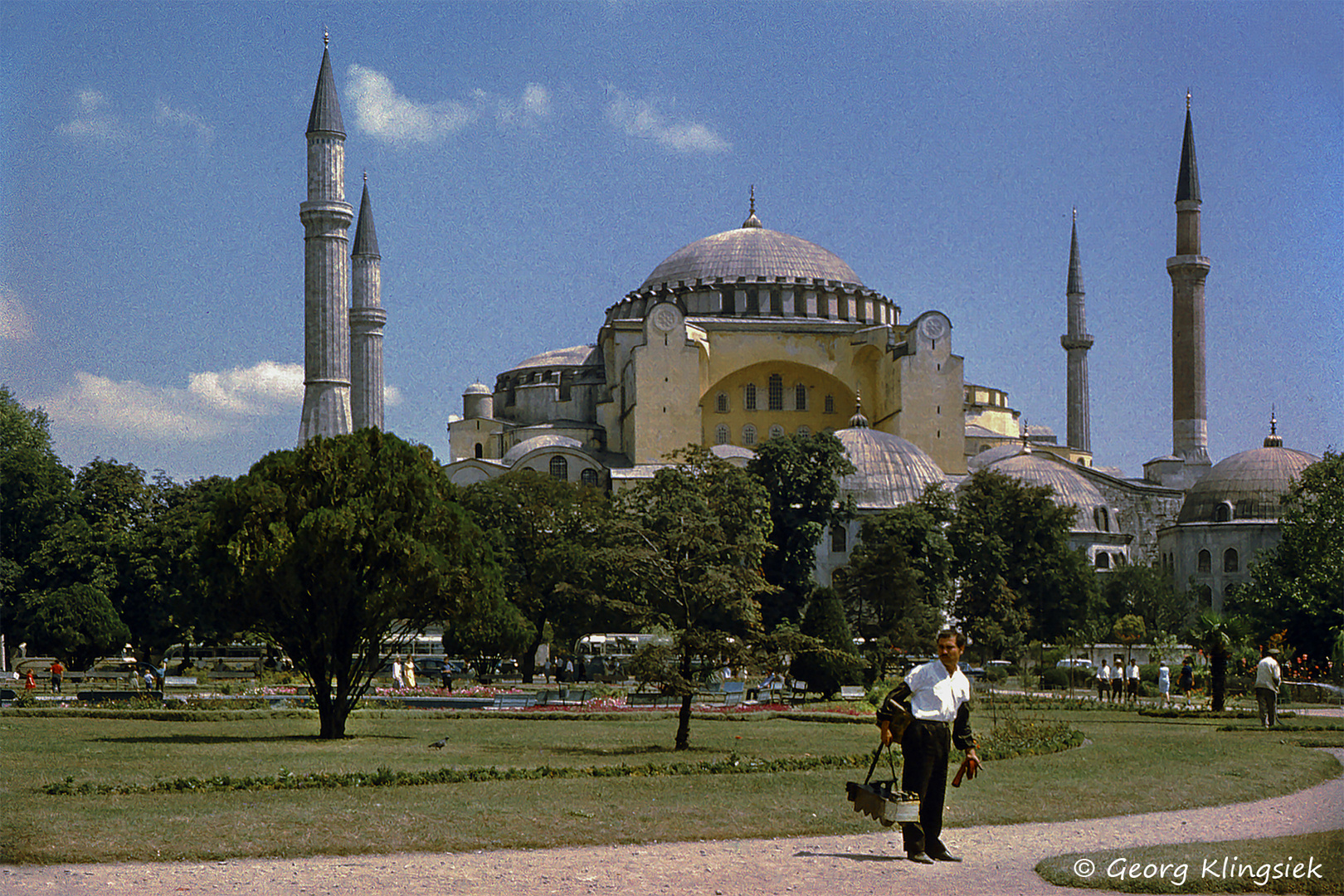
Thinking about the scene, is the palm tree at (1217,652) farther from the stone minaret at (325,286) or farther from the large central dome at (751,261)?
the large central dome at (751,261)

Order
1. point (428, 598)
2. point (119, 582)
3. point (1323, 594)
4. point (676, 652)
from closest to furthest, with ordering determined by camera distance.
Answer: point (676, 652), point (428, 598), point (1323, 594), point (119, 582)

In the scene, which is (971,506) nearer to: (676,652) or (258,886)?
(676,652)

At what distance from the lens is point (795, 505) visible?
4388 cm

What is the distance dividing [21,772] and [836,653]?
832 centimetres

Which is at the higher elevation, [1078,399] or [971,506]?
[1078,399]

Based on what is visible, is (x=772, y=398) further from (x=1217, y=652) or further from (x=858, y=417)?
(x=1217, y=652)

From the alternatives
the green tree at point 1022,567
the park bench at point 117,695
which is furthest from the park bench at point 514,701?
the green tree at point 1022,567

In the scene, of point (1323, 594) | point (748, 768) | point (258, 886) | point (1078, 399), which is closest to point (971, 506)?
point (1323, 594)

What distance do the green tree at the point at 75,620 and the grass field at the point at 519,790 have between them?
649 inches

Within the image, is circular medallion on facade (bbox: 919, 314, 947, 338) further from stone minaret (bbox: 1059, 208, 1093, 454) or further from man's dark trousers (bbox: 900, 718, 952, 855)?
man's dark trousers (bbox: 900, 718, 952, 855)

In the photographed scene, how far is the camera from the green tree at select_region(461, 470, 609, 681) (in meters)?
39.9

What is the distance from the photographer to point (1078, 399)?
71.2 metres

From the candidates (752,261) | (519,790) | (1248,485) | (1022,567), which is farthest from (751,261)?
(519,790)

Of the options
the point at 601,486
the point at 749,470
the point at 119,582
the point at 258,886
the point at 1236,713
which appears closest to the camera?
the point at 258,886
